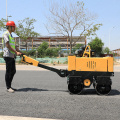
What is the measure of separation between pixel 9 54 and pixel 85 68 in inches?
82.3

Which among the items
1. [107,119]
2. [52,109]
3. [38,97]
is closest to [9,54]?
[38,97]

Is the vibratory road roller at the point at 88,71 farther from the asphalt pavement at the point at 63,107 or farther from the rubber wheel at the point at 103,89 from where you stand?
the asphalt pavement at the point at 63,107

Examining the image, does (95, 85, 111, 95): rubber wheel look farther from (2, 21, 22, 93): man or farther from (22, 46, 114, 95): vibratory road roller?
(2, 21, 22, 93): man

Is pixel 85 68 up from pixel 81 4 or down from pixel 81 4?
down

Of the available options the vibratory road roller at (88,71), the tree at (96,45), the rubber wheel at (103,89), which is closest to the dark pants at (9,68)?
the vibratory road roller at (88,71)

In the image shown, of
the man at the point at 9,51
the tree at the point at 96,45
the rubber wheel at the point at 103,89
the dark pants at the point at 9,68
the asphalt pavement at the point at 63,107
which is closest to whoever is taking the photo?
the asphalt pavement at the point at 63,107

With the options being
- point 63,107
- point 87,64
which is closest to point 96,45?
point 87,64

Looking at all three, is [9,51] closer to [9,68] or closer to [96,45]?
[9,68]

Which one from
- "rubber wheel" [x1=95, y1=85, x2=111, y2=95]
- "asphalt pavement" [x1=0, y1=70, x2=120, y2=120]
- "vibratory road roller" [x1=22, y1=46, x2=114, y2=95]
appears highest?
"vibratory road roller" [x1=22, y1=46, x2=114, y2=95]

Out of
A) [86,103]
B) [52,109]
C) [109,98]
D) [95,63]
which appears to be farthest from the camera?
[95,63]

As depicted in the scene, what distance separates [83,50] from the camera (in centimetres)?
614

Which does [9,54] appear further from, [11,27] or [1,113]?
[1,113]

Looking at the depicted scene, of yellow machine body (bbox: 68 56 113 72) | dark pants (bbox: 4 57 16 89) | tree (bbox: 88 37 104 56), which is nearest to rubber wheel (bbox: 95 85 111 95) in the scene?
yellow machine body (bbox: 68 56 113 72)

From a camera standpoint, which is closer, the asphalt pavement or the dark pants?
the asphalt pavement
